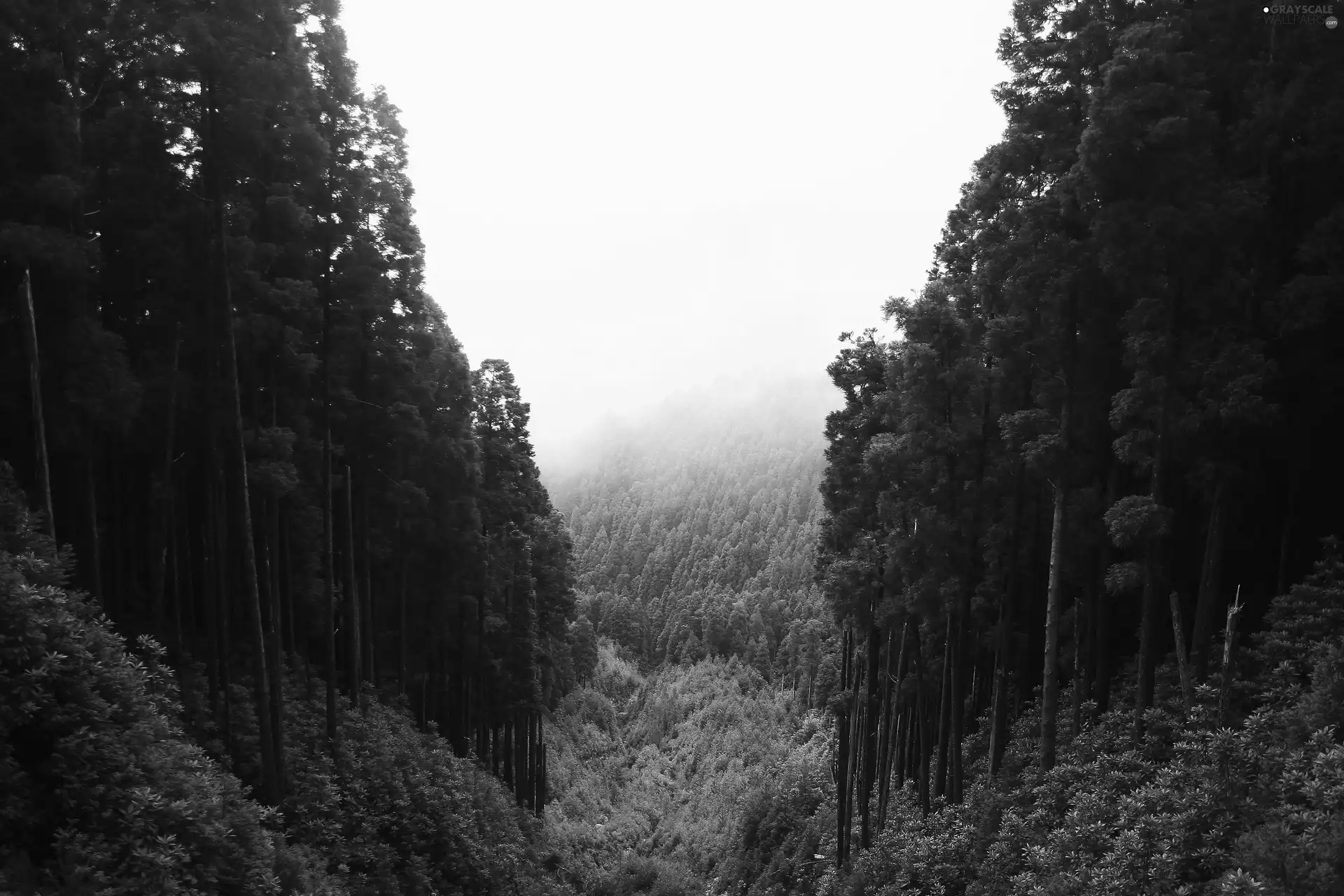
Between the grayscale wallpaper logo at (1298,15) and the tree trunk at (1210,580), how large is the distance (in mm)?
7295

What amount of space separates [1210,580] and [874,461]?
803 cm

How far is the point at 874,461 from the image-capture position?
20.8 meters

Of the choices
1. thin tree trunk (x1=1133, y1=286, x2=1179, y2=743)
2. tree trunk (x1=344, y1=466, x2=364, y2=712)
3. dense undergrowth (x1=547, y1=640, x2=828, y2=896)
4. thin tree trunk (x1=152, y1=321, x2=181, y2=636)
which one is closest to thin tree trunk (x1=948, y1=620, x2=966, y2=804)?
thin tree trunk (x1=1133, y1=286, x2=1179, y2=743)

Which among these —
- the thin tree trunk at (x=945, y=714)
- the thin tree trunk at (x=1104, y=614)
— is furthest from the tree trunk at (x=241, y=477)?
the thin tree trunk at (x=1104, y=614)

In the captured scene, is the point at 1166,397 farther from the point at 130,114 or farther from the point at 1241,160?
the point at 130,114

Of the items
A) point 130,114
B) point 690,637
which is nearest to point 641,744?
point 690,637

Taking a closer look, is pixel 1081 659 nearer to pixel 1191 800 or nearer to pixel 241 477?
pixel 1191 800

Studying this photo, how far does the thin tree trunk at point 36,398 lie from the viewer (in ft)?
39.3

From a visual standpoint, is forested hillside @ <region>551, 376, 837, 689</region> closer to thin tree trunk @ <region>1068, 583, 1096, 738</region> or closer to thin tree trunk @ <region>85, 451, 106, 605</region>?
thin tree trunk @ <region>1068, 583, 1096, 738</region>

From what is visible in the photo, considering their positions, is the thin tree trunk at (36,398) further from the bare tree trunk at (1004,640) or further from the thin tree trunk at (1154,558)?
the bare tree trunk at (1004,640)

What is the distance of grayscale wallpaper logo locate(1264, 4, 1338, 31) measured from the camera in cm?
1320

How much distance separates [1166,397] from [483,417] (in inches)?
1024

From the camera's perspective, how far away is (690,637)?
102875mm

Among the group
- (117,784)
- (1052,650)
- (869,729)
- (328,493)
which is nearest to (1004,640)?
(1052,650)
